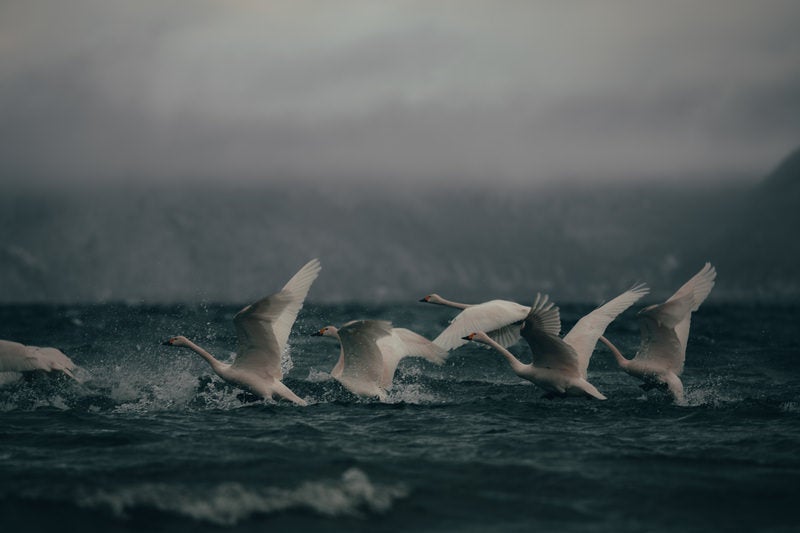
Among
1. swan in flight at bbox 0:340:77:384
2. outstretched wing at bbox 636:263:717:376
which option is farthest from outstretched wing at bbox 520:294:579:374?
swan in flight at bbox 0:340:77:384

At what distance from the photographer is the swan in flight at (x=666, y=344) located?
18.3m

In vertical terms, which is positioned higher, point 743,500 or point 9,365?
point 9,365

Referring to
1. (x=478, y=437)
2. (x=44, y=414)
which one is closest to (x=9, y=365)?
(x=44, y=414)

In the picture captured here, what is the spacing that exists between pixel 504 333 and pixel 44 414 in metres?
10.1

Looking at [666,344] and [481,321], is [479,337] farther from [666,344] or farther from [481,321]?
[666,344]

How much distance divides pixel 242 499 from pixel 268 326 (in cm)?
561

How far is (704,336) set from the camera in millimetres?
39344

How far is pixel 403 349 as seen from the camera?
63.6 ft

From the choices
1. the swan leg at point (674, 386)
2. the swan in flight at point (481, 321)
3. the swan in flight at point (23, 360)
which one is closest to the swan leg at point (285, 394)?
the swan in flight at point (481, 321)

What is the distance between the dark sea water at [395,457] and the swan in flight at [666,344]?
17.1 inches

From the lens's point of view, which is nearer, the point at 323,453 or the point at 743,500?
the point at 743,500

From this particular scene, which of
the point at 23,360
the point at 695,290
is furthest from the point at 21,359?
the point at 695,290

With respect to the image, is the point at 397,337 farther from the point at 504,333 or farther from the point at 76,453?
the point at 76,453

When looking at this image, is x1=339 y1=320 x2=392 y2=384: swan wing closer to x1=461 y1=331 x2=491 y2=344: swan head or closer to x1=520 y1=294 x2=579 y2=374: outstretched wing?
x1=461 y1=331 x2=491 y2=344: swan head
